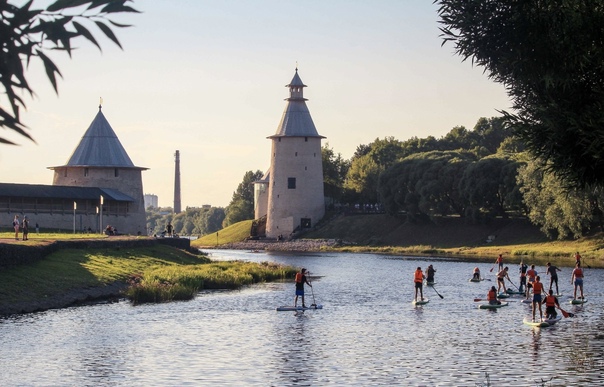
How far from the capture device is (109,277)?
43875 millimetres

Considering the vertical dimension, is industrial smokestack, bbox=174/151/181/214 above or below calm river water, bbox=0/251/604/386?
above

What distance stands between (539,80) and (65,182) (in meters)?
70.8

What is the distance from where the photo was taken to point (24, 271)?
123ft

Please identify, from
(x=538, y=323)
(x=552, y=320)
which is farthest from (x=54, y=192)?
(x=538, y=323)

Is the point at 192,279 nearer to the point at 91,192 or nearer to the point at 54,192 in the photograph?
the point at 54,192

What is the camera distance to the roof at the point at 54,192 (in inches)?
2948

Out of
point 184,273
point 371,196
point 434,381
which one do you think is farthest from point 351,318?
point 371,196

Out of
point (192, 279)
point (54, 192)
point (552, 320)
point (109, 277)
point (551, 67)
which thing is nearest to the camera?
point (551, 67)

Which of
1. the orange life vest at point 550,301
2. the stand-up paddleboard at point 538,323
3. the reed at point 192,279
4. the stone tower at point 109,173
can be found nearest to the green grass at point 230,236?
the stone tower at point 109,173

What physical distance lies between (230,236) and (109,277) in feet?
279

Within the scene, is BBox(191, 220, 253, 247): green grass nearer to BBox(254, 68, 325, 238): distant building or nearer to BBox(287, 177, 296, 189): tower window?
BBox(254, 68, 325, 238): distant building

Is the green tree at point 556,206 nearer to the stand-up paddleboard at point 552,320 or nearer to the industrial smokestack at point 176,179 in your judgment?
the stand-up paddleboard at point 552,320

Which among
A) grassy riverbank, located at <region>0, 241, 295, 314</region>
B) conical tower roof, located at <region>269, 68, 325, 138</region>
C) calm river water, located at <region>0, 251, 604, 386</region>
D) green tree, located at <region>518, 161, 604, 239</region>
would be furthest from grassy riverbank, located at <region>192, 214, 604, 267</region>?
calm river water, located at <region>0, 251, 604, 386</region>

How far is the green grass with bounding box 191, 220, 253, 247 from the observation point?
12638cm
